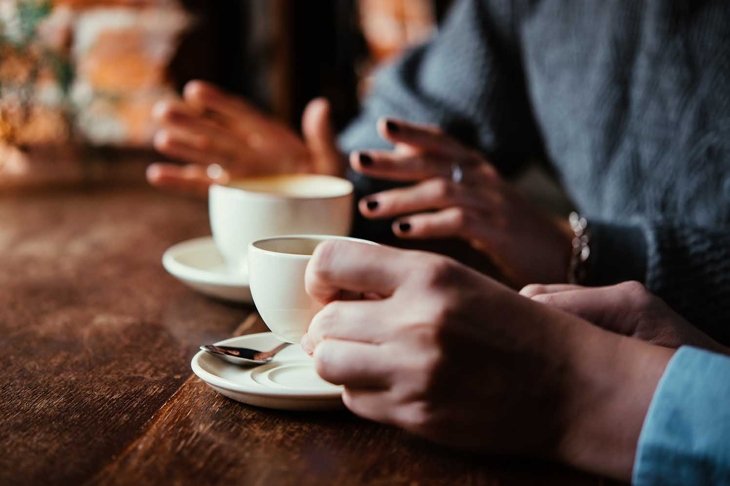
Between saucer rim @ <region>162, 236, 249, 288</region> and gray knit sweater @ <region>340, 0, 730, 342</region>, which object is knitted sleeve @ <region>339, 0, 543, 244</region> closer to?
gray knit sweater @ <region>340, 0, 730, 342</region>

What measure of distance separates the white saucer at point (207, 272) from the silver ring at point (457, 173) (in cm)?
32

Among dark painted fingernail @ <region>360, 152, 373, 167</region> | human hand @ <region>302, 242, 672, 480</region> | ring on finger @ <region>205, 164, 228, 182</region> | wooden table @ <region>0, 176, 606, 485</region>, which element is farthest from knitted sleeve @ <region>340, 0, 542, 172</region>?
human hand @ <region>302, 242, 672, 480</region>

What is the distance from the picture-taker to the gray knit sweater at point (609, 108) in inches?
37.8

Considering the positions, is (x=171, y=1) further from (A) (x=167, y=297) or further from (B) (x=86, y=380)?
(B) (x=86, y=380)

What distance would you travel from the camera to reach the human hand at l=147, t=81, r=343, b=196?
3.97 feet

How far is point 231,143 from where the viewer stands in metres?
1.23

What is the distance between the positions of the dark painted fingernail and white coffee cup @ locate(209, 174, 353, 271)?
0.06m

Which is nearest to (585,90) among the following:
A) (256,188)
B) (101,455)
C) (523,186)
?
(256,188)

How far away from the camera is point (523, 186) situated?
3141 millimetres

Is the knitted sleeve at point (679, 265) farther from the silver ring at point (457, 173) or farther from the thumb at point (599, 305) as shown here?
the thumb at point (599, 305)

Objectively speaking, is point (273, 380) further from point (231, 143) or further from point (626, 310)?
point (231, 143)

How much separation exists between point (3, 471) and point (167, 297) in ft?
1.41

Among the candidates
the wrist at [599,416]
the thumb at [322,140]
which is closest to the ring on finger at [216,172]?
the thumb at [322,140]

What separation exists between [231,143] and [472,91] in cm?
40
